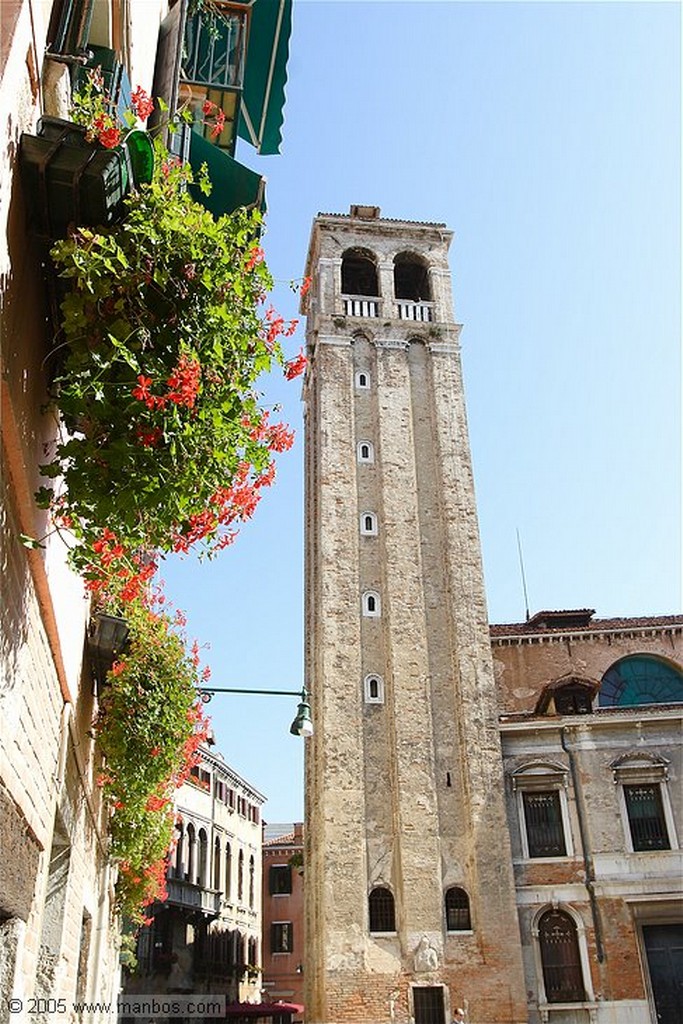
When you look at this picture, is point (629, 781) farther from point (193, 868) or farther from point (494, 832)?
point (193, 868)

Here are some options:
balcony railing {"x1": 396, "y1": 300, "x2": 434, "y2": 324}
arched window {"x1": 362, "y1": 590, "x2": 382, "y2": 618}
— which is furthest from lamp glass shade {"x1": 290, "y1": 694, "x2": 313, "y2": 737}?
balcony railing {"x1": 396, "y1": 300, "x2": 434, "y2": 324}

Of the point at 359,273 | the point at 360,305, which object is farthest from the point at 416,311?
the point at 359,273

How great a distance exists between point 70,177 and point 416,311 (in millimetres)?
29246

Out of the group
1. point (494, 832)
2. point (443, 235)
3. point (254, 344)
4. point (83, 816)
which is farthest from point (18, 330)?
point (443, 235)

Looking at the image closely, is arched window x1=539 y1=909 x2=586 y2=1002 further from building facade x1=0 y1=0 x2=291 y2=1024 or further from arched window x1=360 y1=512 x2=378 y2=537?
building facade x1=0 y1=0 x2=291 y2=1024

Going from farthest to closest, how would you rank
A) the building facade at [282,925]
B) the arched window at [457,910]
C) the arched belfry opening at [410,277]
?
the building facade at [282,925] → the arched belfry opening at [410,277] → the arched window at [457,910]

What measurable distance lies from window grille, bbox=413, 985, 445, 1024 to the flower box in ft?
72.3

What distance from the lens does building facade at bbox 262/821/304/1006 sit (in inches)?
1655

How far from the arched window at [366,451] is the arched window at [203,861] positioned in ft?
54.2

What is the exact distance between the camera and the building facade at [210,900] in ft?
98.9

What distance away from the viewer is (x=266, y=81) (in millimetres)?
10969

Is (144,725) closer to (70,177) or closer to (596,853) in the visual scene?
(70,177)

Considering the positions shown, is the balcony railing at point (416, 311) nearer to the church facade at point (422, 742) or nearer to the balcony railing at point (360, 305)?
the church facade at point (422, 742)

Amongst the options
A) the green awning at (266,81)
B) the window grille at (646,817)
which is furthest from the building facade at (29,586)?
the window grille at (646,817)
